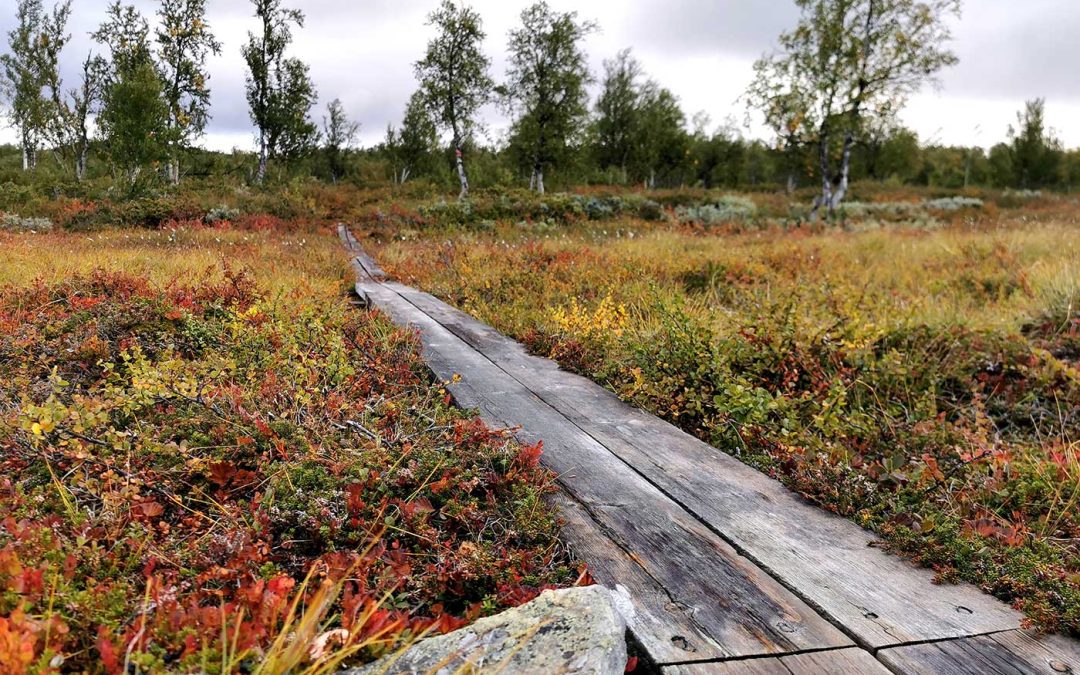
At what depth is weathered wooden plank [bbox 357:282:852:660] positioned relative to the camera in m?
1.71

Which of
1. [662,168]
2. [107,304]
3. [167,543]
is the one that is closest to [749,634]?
[167,543]

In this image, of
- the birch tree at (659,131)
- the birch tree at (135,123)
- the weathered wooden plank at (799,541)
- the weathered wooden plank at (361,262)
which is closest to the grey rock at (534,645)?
the weathered wooden plank at (799,541)

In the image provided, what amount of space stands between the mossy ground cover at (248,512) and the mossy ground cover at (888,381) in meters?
1.47

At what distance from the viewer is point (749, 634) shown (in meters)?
1.71

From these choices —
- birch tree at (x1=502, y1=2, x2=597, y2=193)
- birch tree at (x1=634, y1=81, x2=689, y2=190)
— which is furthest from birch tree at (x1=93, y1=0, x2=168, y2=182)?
birch tree at (x1=634, y1=81, x2=689, y2=190)

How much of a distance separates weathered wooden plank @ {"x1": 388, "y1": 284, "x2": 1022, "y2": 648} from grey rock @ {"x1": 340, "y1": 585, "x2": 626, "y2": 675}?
0.74 meters

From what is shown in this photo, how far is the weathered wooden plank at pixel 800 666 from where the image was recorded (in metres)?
1.55

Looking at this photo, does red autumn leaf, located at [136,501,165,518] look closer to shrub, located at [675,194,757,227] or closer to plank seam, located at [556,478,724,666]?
plank seam, located at [556,478,724,666]

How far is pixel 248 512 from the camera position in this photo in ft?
8.04

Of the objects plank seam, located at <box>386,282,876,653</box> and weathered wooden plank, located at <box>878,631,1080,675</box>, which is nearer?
weathered wooden plank, located at <box>878,631,1080,675</box>

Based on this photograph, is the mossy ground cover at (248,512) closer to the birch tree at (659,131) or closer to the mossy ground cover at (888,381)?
the mossy ground cover at (888,381)

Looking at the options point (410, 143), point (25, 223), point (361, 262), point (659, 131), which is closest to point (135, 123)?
point (25, 223)

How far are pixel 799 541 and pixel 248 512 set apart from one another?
6.99ft

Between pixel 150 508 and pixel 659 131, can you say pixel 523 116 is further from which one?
pixel 150 508
